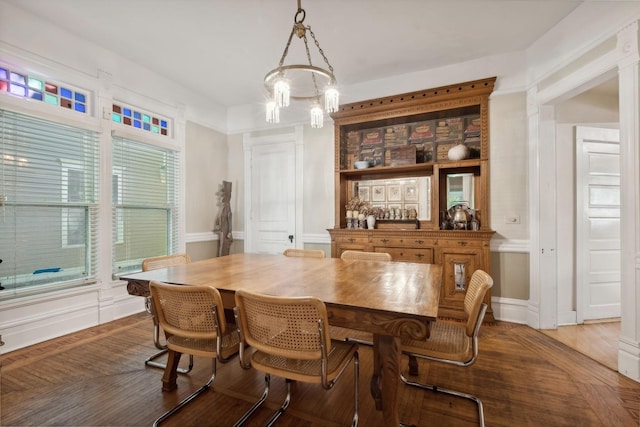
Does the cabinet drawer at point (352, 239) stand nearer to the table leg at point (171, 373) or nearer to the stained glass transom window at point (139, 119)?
the table leg at point (171, 373)

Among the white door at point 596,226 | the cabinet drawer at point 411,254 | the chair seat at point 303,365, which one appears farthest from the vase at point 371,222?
the chair seat at point 303,365

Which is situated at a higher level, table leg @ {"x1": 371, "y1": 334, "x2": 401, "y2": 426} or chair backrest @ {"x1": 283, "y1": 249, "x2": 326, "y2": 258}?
chair backrest @ {"x1": 283, "y1": 249, "x2": 326, "y2": 258}

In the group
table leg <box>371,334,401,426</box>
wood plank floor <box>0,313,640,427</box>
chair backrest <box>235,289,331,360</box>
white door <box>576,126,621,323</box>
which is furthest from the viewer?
white door <box>576,126,621,323</box>

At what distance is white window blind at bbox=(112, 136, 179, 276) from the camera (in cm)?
355

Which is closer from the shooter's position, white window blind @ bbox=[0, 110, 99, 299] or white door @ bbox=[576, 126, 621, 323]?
white window blind @ bbox=[0, 110, 99, 299]

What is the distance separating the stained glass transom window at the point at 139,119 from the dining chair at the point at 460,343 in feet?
13.1

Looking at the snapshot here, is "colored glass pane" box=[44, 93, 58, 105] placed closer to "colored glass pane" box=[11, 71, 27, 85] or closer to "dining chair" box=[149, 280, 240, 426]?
"colored glass pane" box=[11, 71, 27, 85]

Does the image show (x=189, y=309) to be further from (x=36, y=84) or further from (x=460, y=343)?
(x=36, y=84)

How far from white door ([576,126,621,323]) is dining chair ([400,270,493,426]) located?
2.43 m

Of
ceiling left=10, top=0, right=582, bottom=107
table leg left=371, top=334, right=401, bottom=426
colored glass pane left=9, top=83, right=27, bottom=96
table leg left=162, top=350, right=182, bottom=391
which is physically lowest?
table leg left=162, top=350, right=182, bottom=391

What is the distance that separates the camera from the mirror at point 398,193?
13.0 ft

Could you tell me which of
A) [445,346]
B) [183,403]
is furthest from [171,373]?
[445,346]

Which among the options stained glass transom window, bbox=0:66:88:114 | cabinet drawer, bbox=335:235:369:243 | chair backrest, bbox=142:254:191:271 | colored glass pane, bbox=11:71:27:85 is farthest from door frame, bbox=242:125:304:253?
colored glass pane, bbox=11:71:27:85

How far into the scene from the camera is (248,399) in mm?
1942
